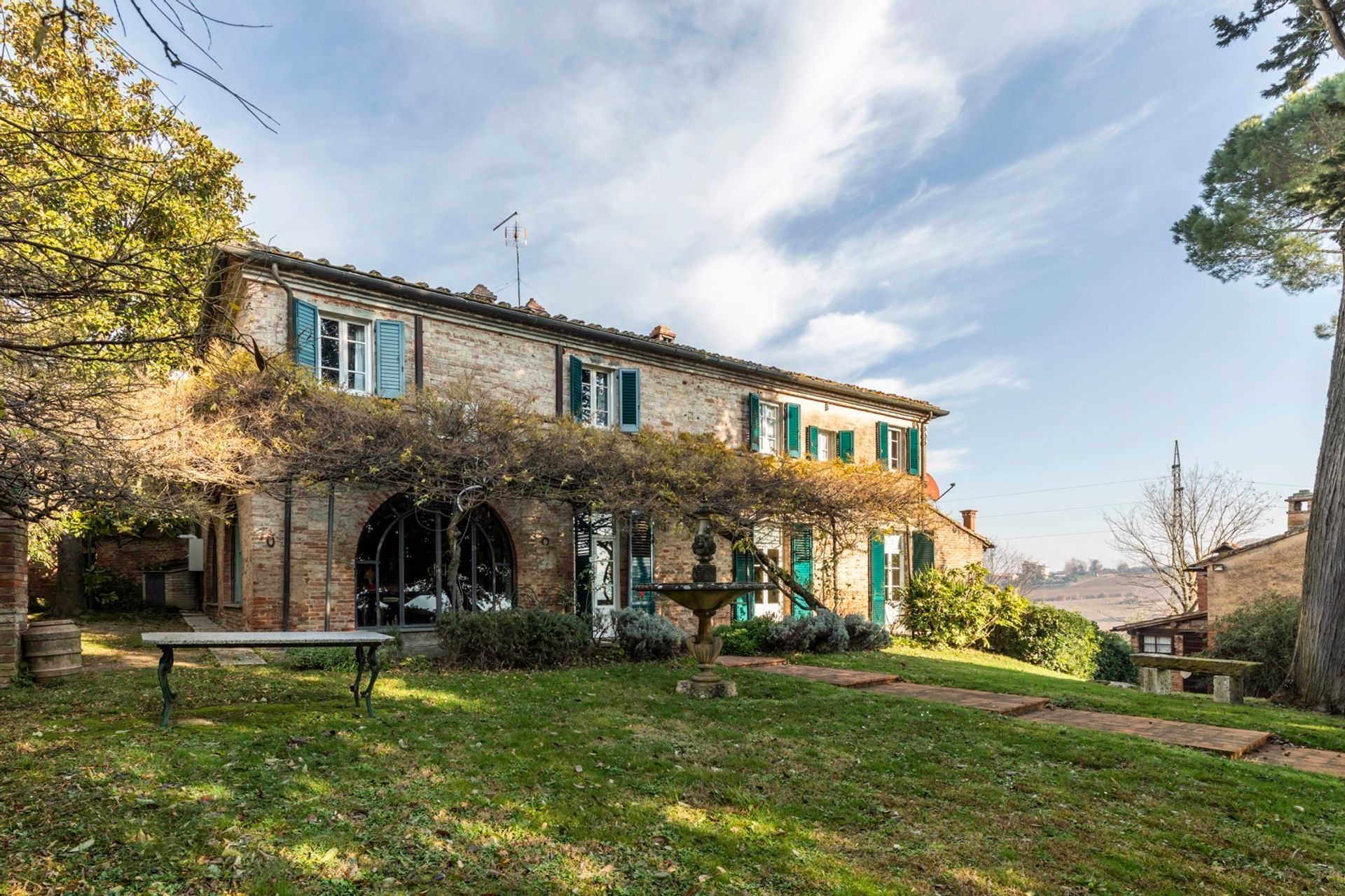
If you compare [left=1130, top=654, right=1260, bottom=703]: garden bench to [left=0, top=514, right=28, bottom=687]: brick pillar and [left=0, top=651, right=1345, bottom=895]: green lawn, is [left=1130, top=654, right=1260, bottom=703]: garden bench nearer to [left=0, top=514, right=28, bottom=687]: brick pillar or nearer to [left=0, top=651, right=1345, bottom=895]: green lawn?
[left=0, top=651, right=1345, bottom=895]: green lawn

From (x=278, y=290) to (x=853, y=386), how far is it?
13.3 m

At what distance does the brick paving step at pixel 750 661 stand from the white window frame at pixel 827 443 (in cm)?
797

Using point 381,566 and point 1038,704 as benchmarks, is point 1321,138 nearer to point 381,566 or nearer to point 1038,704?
point 1038,704

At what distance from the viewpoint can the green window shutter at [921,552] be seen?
1994 cm

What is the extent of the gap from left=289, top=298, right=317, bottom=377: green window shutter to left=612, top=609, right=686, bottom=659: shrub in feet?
19.9

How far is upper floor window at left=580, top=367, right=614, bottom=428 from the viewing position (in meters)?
14.9

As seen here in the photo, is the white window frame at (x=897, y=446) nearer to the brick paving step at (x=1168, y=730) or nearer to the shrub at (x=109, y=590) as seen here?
the brick paving step at (x=1168, y=730)

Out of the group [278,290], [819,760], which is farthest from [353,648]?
[819,760]

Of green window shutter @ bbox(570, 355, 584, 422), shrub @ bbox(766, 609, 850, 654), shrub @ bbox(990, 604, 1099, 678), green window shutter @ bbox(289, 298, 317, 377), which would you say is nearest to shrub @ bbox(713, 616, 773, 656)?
shrub @ bbox(766, 609, 850, 654)

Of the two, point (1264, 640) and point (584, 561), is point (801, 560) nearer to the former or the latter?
point (584, 561)

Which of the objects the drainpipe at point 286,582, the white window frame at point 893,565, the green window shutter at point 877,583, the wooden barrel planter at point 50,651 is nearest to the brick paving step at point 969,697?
the drainpipe at point 286,582

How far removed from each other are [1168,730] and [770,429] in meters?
11.8

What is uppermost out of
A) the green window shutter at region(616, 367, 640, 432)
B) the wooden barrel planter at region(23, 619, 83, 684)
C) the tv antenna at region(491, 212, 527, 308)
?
the tv antenna at region(491, 212, 527, 308)

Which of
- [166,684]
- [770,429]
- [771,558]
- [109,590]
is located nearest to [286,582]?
[166,684]
